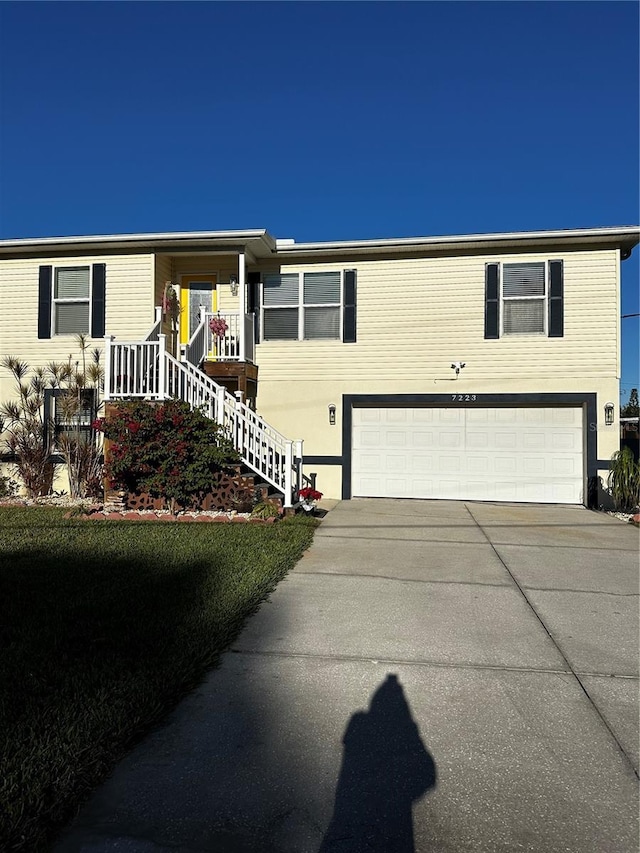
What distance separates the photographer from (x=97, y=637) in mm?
4137

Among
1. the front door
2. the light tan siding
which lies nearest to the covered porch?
the front door

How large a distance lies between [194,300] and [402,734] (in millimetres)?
11668

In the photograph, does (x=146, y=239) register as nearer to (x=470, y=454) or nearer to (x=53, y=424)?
(x=53, y=424)

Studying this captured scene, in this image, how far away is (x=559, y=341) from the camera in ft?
39.3

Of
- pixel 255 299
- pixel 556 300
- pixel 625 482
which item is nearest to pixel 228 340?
pixel 255 299

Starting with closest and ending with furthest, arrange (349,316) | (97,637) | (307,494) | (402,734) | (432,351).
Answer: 1. (402,734)
2. (97,637)
3. (307,494)
4. (432,351)
5. (349,316)

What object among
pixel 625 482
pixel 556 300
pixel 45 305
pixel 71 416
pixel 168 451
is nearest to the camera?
pixel 168 451

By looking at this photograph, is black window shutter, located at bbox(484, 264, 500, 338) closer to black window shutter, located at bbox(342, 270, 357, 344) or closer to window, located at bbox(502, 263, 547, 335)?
window, located at bbox(502, 263, 547, 335)

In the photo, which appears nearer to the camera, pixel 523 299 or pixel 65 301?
pixel 523 299

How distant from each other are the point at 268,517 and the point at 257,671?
520 centimetres

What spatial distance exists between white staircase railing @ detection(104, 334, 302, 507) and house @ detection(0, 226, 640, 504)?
98 centimetres

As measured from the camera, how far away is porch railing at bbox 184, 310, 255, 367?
39.5ft

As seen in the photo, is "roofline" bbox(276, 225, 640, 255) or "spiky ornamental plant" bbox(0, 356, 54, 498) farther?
"spiky ornamental plant" bbox(0, 356, 54, 498)

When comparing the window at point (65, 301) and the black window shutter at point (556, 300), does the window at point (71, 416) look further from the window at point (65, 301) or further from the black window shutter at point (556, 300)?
the black window shutter at point (556, 300)
